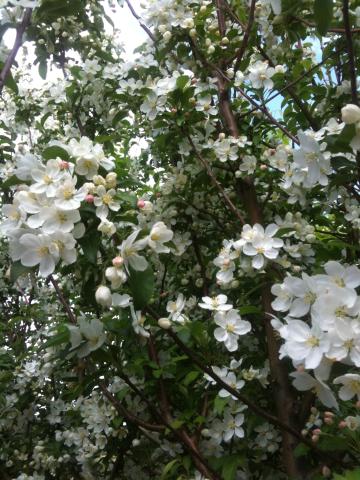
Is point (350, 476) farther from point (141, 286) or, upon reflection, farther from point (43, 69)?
point (43, 69)

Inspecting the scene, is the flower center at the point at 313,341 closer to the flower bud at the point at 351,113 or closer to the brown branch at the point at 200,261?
the flower bud at the point at 351,113

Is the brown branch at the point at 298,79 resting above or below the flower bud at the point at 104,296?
above

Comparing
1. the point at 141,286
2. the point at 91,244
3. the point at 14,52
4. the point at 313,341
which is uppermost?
the point at 14,52

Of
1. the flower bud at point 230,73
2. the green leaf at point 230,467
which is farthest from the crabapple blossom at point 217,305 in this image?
the flower bud at point 230,73

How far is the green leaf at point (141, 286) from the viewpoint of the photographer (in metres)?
1.40

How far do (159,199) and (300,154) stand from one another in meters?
0.95

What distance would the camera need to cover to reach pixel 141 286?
1.42 m

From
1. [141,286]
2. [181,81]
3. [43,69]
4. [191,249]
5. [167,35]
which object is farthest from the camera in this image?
[43,69]

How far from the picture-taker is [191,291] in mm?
2605

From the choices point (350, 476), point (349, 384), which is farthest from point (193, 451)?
point (349, 384)

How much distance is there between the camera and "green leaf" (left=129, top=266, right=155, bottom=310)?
1.40m

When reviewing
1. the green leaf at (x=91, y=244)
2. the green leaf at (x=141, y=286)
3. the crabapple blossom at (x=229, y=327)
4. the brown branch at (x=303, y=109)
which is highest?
the brown branch at (x=303, y=109)

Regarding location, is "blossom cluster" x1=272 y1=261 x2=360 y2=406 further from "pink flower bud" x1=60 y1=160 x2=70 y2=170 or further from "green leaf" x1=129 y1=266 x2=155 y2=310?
"pink flower bud" x1=60 y1=160 x2=70 y2=170

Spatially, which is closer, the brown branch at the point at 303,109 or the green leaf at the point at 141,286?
the green leaf at the point at 141,286
